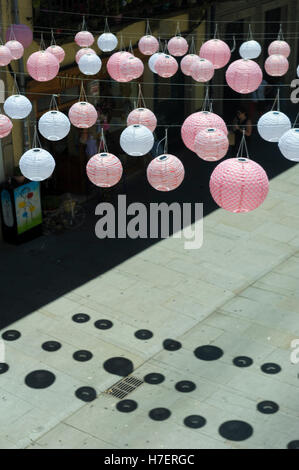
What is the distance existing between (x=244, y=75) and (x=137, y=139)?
2856 millimetres

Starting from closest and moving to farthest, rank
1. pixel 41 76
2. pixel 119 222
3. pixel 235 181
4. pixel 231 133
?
1. pixel 235 181
2. pixel 41 76
3. pixel 119 222
4. pixel 231 133

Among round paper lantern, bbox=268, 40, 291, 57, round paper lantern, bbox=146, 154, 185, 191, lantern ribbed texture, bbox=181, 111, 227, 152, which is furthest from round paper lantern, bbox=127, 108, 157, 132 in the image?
round paper lantern, bbox=268, 40, 291, 57

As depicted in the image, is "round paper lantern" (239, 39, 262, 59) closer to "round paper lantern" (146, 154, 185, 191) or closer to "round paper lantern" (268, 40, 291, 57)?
"round paper lantern" (268, 40, 291, 57)

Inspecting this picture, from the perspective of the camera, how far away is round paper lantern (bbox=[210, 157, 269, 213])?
10242mm

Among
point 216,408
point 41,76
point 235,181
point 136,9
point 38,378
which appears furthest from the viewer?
point 136,9

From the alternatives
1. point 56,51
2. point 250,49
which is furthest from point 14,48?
point 250,49

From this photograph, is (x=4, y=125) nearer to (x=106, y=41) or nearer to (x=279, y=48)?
(x=106, y=41)

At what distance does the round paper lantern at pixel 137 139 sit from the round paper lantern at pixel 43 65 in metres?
2.63

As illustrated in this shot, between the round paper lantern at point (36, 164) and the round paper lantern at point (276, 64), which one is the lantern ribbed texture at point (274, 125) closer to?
the round paper lantern at point (276, 64)

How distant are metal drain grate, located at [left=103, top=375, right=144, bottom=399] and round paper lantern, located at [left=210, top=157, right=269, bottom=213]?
3.38 m

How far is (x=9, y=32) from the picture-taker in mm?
15633

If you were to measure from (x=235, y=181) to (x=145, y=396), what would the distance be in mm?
3731

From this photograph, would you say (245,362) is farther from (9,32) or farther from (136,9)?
(136,9)

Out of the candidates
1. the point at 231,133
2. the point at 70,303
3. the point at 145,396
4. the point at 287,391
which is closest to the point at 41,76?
the point at 70,303
